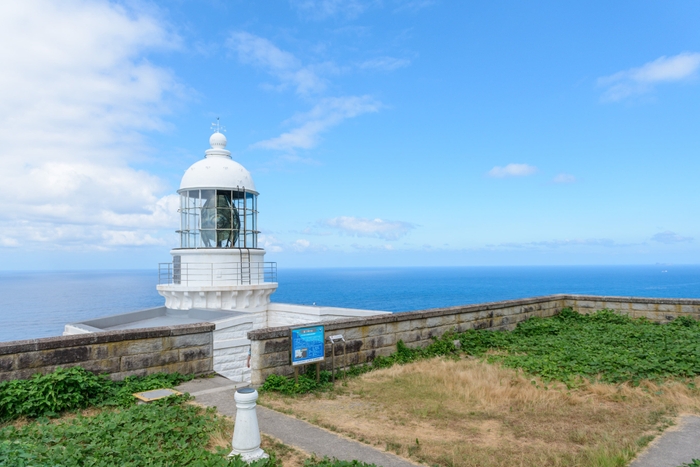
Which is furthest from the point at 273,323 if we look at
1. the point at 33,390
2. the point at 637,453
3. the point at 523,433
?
the point at 637,453

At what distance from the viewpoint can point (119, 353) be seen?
296 inches

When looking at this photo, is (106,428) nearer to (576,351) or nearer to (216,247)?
(576,351)

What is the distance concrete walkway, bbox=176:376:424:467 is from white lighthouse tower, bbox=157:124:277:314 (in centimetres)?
841

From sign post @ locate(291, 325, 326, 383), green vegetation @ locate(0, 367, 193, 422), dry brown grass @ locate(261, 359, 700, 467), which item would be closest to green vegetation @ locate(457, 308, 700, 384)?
dry brown grass @ locate(261, 359, 700, 467)

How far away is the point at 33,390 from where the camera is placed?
651cm

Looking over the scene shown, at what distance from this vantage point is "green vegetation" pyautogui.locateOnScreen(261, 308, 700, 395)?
841 centimetres

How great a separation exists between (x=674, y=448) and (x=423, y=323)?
5.74 meters

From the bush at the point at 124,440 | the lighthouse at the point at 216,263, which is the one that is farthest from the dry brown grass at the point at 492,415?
the lighthouse at the point at 216,263

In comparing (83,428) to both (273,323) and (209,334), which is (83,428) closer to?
(209,334)

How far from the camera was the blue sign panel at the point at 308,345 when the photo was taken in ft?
26.6

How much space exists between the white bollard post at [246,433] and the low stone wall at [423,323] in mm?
2935

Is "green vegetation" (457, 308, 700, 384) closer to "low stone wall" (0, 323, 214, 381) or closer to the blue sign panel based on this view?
the blue sign panel

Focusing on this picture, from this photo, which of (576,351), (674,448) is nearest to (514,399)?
(674,448)

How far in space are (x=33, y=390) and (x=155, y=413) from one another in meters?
1.82
